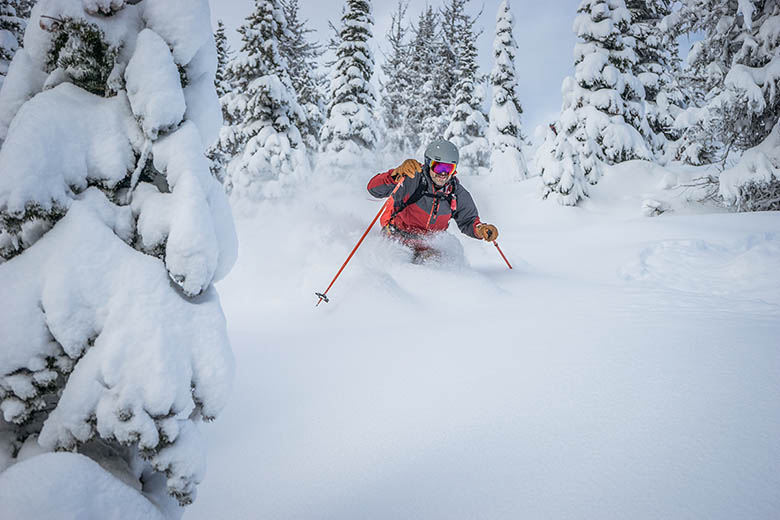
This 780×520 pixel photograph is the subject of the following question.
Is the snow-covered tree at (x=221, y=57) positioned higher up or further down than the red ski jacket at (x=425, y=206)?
higher up

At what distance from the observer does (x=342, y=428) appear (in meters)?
2.32

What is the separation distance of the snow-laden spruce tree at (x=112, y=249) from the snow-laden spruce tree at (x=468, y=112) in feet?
71.9

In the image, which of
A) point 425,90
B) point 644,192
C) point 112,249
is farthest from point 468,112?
point 112,249

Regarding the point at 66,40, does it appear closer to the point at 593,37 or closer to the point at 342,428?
the point at 342,428

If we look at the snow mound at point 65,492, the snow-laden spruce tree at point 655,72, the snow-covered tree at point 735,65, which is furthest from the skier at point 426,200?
the snow-laden spruce tree at point 655,72

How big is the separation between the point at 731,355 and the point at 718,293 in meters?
2.86

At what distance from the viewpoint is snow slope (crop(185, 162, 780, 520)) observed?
5.50ft

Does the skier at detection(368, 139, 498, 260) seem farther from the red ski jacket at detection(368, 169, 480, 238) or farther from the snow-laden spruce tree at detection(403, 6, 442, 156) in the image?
the snow-laden spruce tree at detection(403, 6, 442, 156)

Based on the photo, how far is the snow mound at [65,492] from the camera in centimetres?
114

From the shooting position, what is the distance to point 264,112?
1514 cm

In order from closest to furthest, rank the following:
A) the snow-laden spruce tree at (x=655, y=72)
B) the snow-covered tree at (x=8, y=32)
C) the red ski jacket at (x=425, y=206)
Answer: the red ski jacket at (x=425, y=206)
the snow-covered tree at (x=8, y=32)
the snow-laden spruce tree at (x=655, y=72)

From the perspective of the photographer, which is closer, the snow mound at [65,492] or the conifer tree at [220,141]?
the snow mound at [65,492]

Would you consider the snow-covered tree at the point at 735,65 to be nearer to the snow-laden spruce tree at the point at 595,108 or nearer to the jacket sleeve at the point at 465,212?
the snow-laden spruce tree at the point at 595,108

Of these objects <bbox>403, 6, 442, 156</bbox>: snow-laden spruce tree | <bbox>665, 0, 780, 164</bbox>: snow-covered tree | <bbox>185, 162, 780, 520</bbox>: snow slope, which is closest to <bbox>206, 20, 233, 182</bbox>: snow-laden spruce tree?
<bbox>403, 6, 442, 156</bbox>: snow-laden spruce tree
